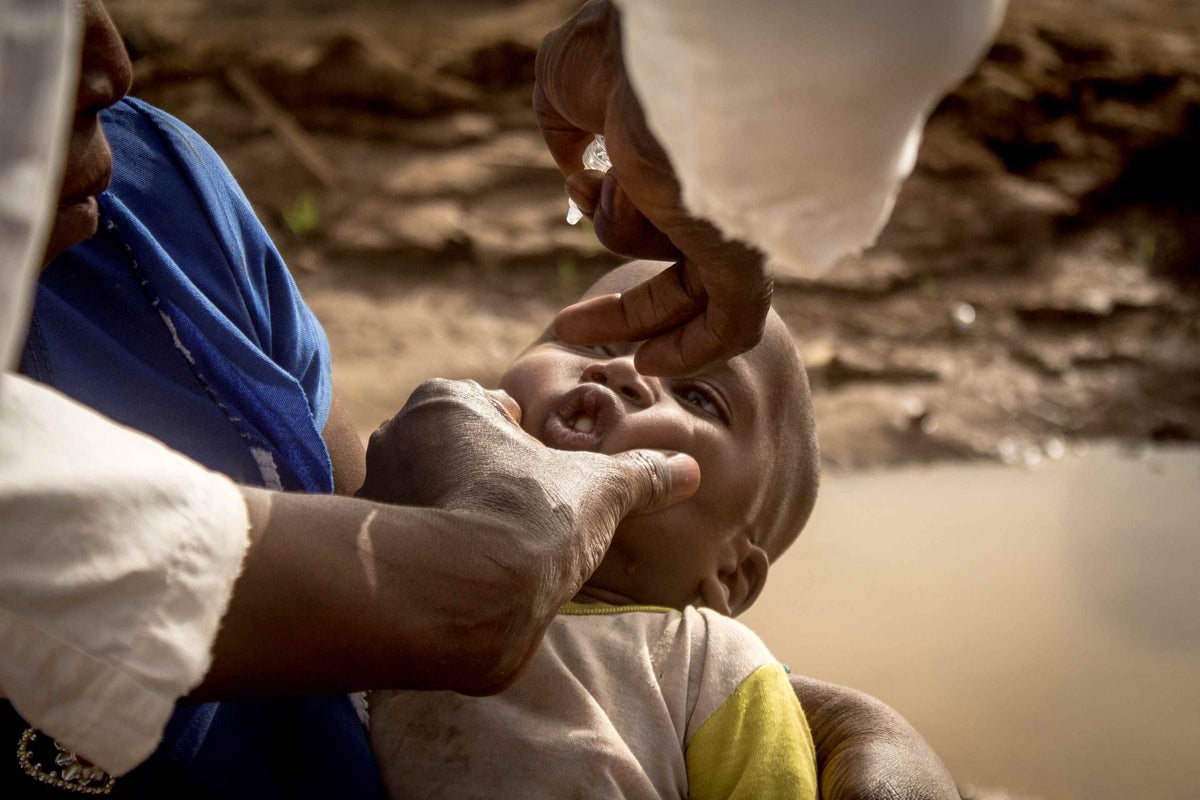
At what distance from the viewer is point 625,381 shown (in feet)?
6.88

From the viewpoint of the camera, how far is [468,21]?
24.3 feet

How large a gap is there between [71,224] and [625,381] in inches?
39.5

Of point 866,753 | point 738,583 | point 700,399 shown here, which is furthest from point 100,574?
point 738,583

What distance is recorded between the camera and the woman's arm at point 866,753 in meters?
1.78

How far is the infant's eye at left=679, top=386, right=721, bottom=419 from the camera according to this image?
221cm

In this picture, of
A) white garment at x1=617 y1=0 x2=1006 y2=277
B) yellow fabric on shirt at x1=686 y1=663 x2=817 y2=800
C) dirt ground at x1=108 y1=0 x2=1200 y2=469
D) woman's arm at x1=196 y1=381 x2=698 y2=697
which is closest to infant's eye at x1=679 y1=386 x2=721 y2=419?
yellow fabric on shirt at x1=686 y1=663 x2=817 y2=800

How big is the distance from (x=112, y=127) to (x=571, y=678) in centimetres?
105

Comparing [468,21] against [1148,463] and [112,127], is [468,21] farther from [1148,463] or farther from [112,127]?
[112,127]

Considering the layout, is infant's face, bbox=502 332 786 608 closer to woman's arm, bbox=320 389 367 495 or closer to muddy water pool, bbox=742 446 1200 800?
woman's arm, bbox=320 389 367 495

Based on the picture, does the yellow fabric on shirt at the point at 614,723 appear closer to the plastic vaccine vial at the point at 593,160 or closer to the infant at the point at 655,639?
the infant at the point at 655,639

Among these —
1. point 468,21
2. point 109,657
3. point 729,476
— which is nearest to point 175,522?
point 109,657

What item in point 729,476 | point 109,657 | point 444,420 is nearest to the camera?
point 109,657

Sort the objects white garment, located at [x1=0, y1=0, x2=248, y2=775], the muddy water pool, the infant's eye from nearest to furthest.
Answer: white garment, located at [x1=0, y1=0, x2=248, y2=775], the infant's eye, the muddy water pool

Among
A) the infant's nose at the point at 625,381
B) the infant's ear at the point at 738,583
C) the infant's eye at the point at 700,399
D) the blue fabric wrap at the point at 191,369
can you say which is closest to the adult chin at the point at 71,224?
the blue fabric wrap at the point at 191,369
